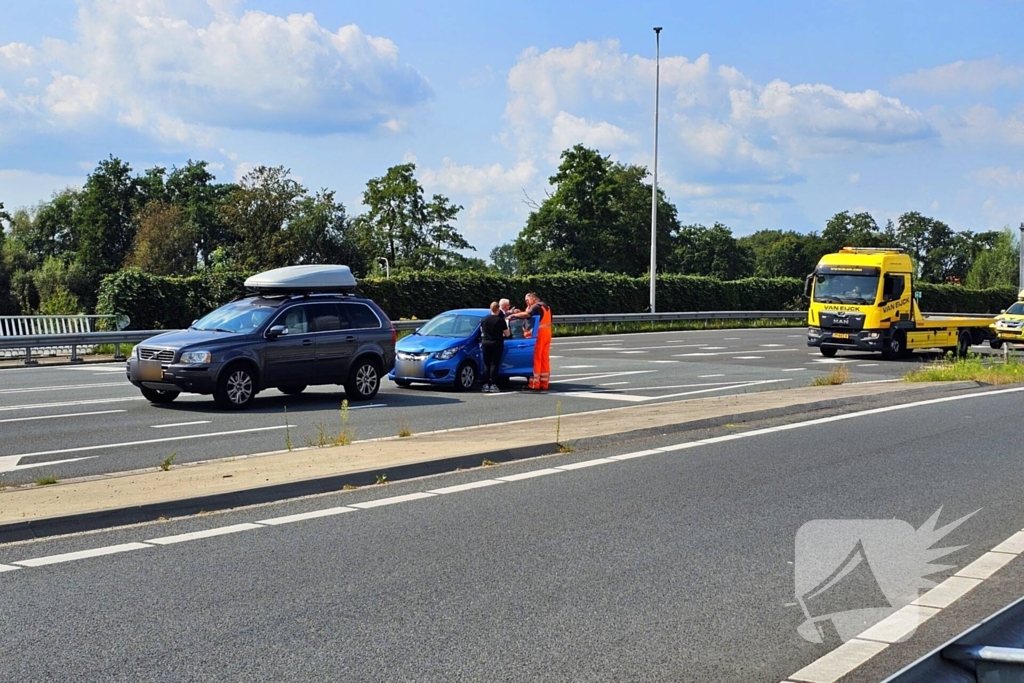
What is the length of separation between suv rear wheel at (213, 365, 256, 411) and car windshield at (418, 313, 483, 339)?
4.56m

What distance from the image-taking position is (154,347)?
16641 mm

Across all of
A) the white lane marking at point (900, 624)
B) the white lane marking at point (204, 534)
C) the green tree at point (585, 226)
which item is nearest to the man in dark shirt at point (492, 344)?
the white lane marking at point (204, 534)

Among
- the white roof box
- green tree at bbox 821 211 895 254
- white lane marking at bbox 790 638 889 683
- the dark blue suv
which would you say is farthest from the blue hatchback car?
green tree at bbox 821 211 895 254

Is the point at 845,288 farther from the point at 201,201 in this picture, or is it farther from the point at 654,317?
the point at 201,201

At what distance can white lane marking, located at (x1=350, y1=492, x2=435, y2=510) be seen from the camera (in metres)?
8.84

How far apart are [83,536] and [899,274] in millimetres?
26624

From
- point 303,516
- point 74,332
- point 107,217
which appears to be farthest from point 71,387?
point 107,217

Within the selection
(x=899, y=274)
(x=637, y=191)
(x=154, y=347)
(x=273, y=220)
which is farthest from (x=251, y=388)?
(x=637, y=191)

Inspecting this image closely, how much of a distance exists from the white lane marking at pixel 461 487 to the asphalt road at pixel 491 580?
5 centimetres

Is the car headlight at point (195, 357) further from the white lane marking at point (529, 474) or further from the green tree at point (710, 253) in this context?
the green tree at point (710, 253)

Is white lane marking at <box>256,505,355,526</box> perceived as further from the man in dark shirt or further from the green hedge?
the green hedge

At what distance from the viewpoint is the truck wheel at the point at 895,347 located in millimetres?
30203

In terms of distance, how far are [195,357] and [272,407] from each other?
146cm

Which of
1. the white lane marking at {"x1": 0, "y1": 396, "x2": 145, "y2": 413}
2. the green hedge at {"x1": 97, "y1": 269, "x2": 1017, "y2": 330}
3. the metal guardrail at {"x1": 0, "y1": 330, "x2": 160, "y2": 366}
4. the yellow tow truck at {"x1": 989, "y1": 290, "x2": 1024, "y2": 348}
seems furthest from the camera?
the green hedge at {"x1": 97, "y1": 269, "x2": 1017, "y2": 330}
